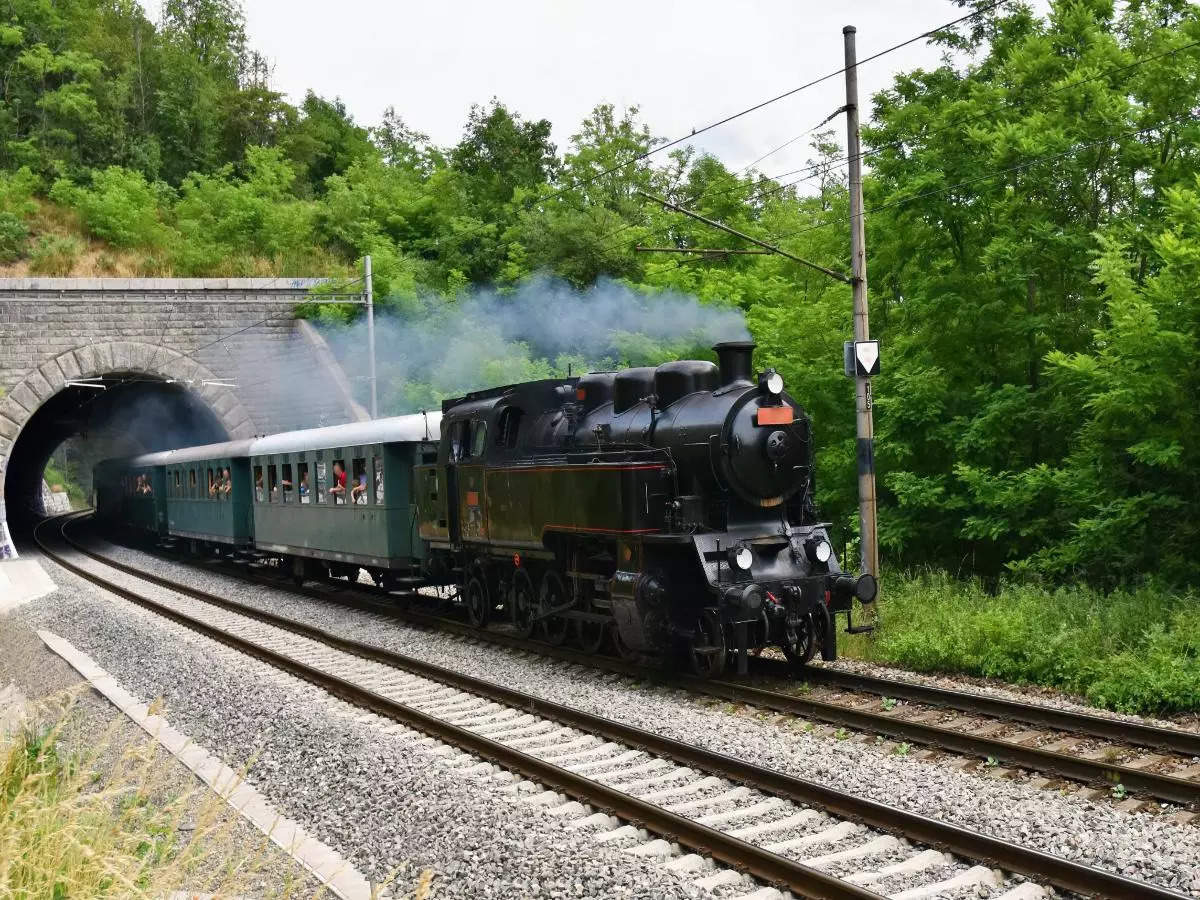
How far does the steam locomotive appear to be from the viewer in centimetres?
995

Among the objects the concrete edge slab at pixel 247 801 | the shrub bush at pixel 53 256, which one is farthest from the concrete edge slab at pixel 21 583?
the shrub bush at pixel 53 256

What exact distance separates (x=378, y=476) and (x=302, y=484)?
3876 mm

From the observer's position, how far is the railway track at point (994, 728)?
21.8 feet

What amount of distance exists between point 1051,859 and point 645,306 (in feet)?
60.7

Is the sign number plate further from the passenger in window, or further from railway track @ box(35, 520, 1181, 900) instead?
the passenger in window

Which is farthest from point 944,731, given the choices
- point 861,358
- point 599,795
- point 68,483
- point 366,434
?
point 68,483

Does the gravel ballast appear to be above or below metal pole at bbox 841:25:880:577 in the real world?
below

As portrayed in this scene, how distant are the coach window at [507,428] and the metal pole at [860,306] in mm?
3859

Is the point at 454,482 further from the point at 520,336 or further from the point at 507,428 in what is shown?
the point at 520,336

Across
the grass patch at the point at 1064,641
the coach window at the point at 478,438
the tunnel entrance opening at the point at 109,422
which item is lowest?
the grass patch at the point at 1064,641

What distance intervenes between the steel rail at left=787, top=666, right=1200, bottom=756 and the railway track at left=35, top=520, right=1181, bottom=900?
8.06 feet

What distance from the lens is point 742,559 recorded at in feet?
31.9

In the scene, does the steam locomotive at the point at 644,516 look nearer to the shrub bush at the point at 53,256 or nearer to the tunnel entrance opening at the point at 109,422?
the tunnel entrance opening at the point at 109,422

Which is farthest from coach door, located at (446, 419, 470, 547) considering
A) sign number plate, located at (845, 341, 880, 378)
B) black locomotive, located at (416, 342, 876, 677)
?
sign number plate, located at (845, 341, 880, 378)
